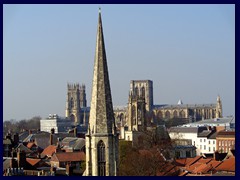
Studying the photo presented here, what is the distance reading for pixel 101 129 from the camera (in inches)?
723

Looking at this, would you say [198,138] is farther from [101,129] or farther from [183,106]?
[183,106]

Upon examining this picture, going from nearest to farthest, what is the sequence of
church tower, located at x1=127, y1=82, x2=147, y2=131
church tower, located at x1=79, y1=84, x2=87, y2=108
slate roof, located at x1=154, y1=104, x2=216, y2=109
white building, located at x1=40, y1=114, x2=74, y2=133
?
1. church tower, located at x1=127, y1=82, x2=147, y2=131
2. white building, located at x1=40, y1=114, x2=74, y2=133
3. slate roof, located at x1=154, y1=104, x2=216, y2=109
4. church tower, located at x1=79, y1=84, x2=87, y2=108

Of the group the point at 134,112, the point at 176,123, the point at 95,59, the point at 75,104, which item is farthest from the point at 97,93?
the point at 75,104

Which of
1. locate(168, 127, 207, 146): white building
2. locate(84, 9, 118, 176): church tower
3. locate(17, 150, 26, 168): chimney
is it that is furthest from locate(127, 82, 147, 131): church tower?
locate(84, 9, 118, 176): church tower

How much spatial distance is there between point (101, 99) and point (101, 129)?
Result: 108 cm

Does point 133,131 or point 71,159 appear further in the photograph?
point 133,131

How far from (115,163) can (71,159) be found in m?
14.6

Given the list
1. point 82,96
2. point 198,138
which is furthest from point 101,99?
point 82,96

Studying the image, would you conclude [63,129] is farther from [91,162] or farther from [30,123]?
[91,162]

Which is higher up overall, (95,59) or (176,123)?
(95,59)

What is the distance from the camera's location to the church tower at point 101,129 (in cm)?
1827

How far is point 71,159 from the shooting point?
32.4 metres

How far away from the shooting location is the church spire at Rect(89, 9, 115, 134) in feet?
60.2

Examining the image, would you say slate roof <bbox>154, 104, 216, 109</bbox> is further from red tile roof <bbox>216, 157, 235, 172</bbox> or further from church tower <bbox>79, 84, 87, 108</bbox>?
red tile roof <bbox>216, 157, 235, 172</bbox>
